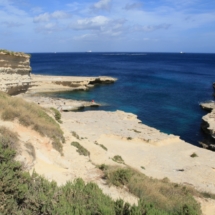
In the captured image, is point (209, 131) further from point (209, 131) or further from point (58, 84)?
point (58, 84)

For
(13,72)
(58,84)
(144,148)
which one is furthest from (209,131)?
(58,84)

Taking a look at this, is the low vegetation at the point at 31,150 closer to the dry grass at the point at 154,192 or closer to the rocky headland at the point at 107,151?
the rocky headland at the point at 107,151

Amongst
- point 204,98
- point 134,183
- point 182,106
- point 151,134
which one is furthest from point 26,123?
point 204,98


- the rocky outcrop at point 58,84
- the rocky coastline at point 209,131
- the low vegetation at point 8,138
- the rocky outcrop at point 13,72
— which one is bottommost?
the rocky coastline at point 209,131

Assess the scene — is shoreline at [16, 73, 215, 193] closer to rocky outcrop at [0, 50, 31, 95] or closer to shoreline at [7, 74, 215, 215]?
shoreline at [7, 74, 215, 215]

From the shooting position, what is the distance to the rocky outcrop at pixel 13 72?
2762cm

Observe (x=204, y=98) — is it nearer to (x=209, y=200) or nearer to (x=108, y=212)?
(x=209, y=200)

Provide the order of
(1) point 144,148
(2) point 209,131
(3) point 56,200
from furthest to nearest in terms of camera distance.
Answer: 1. (2) point 209,131
2. (1) point 144,148
3. (3) point 56,200

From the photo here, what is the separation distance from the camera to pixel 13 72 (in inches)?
1150

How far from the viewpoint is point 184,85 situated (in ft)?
233

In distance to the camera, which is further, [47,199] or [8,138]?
[8,138]

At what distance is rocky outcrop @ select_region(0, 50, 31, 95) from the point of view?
2762 centimetres

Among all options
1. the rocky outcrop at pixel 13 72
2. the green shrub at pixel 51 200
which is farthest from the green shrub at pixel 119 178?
the rocky outcrop at pixel 13 72

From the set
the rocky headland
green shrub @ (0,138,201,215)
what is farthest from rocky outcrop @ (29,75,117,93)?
green shrub @ (0,138,201,215)
